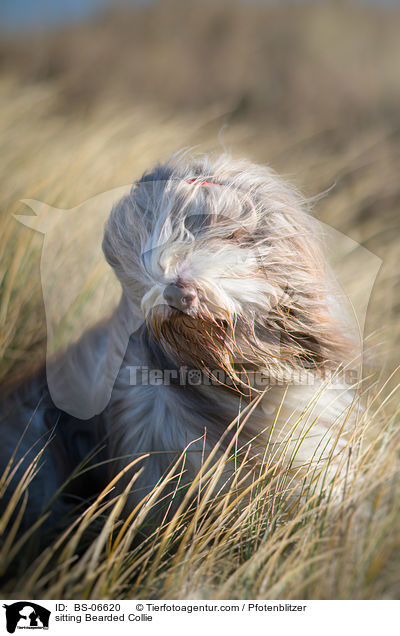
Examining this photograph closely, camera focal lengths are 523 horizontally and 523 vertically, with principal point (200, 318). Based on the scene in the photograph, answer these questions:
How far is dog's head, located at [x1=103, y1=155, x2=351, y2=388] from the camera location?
54.1 inches

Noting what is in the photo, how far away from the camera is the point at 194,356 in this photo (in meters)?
1.50

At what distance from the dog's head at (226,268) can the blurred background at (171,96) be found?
1.02ft

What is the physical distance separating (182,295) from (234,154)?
762 mm

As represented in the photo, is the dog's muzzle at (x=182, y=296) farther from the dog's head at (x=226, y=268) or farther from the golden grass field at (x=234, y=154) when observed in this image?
the golden grass field at (x=234, y=154)

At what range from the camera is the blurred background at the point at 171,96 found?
1.96 meters

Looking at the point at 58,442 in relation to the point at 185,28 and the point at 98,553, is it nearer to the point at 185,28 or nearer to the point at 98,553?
the point at 98,553
